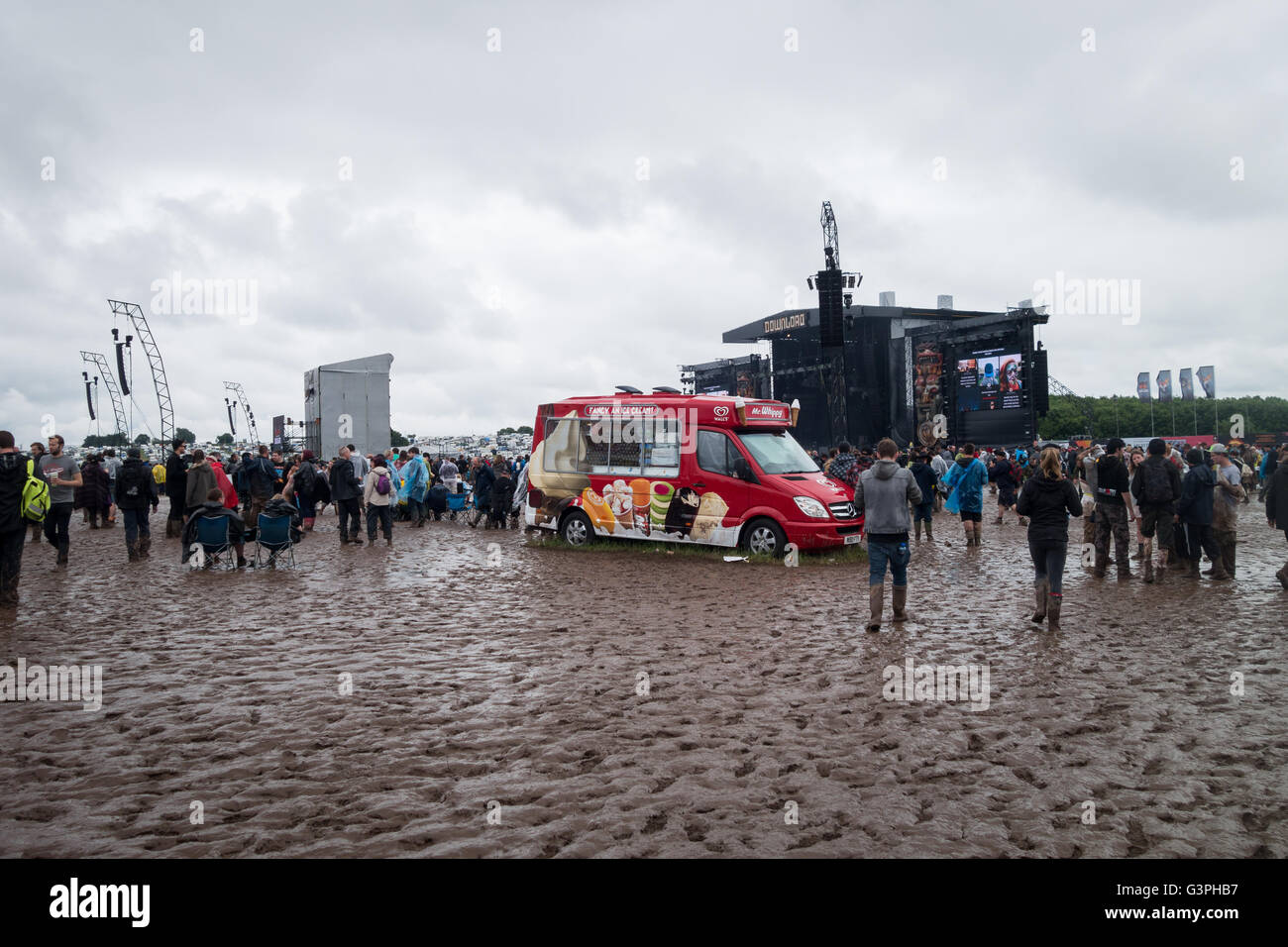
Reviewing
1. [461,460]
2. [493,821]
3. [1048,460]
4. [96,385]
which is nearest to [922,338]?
[461,460]

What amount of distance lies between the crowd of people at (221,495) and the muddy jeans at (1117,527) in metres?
11.3

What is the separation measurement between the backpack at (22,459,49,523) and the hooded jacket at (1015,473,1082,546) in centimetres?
1044

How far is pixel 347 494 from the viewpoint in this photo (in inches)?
679

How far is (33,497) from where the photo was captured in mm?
9836

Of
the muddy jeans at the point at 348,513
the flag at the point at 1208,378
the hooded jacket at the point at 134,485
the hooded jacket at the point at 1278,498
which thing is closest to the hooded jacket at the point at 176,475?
the hooded jacket at the point at 134,485

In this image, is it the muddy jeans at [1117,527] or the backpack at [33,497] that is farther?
the muddy jeans at [1117,527]

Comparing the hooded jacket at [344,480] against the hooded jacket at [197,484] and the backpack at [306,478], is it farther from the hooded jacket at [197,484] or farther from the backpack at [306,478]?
the hooded jacket at [197,484]

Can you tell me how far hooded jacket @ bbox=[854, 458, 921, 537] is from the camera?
8.86m

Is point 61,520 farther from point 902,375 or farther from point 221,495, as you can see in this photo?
point 902,375

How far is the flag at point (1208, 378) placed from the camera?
218 ft

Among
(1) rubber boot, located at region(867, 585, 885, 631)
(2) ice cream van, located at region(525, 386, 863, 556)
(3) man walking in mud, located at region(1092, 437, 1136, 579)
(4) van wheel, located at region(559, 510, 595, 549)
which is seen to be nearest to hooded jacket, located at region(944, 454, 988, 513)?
(2) ice cream van, located at region(525, 386, 863, 556)

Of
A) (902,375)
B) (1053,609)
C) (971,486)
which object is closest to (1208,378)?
(902,375)

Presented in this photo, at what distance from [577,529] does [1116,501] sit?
8576 millimetres

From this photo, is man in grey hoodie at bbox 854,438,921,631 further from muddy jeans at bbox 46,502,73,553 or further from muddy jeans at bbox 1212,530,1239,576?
muddy jeans at bbox 46,502,73,553
